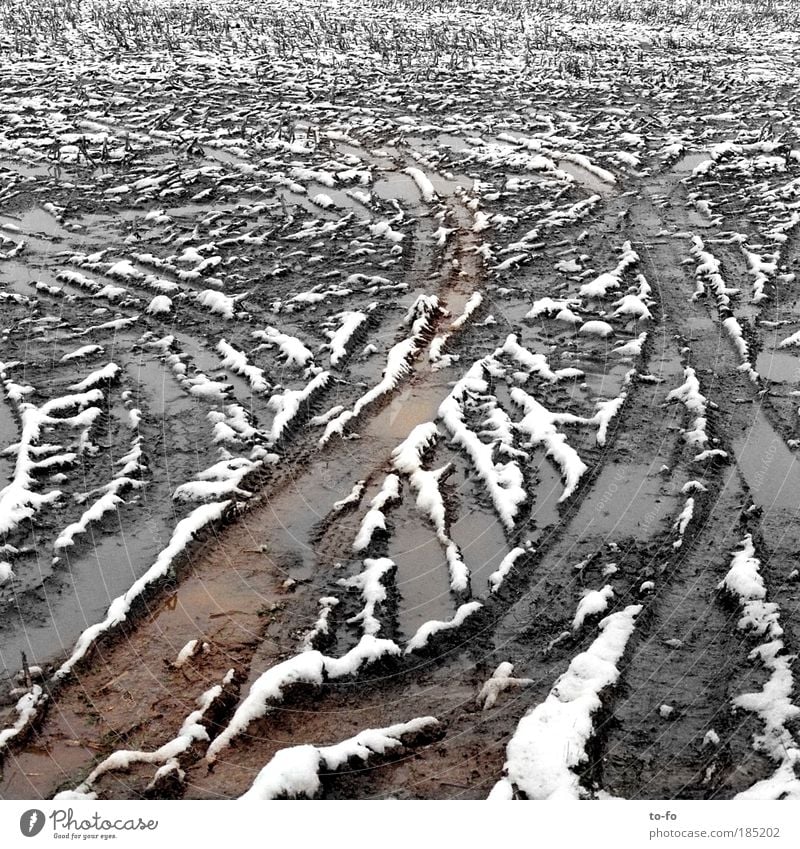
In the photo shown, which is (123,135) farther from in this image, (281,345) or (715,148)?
(715,148)

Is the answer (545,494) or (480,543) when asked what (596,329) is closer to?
(545,494)

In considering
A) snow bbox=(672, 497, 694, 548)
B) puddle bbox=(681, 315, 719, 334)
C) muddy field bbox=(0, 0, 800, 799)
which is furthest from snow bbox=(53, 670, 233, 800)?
puddle bbox=(681, 315, 719, 334)

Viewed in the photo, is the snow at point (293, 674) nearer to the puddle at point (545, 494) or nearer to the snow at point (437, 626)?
the snow at point (437, 626)

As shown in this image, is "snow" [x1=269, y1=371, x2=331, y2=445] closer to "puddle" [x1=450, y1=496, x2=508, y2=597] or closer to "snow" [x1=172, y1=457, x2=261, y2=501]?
"snow" [x1=172, y1=457, x2=261, y2=501]

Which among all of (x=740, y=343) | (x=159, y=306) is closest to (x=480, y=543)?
(x=740, y=343)

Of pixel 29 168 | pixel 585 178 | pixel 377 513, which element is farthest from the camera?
pixel 29 168

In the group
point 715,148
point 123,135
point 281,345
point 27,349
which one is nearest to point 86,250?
point 27,349

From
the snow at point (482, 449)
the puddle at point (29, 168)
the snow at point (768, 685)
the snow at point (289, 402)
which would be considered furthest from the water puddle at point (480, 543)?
the puddle at point (29, 168)
